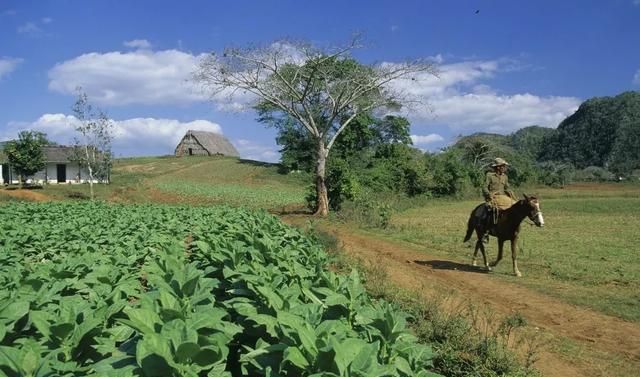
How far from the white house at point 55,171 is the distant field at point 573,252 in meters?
45.8

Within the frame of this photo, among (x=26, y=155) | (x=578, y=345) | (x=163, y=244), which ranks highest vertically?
(x=26, y=155)

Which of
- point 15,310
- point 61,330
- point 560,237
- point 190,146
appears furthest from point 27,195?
point 190,146

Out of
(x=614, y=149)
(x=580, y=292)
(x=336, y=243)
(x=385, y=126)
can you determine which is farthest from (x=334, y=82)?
(x=614, y=149)

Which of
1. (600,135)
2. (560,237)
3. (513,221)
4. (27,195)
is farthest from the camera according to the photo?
(600,135)

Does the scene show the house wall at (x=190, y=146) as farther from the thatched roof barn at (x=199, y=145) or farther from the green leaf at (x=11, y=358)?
the green leaf at (x=11, y=358)

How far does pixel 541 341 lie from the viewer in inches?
298

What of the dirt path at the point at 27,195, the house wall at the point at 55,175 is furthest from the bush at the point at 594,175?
the dirt path at the point at 27,195

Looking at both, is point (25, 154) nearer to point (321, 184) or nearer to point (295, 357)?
point (321, 184)

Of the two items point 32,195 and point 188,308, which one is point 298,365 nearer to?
point 188,308

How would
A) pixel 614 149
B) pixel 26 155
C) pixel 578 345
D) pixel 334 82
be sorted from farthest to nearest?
pixel 614 149 → pixel 26 155 → pixel 334 82 → pixel 578 345

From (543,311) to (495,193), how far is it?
474cm

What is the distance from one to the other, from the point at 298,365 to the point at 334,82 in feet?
84.4

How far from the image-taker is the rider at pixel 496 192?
13422 millimetres

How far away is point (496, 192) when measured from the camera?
1362 cm
